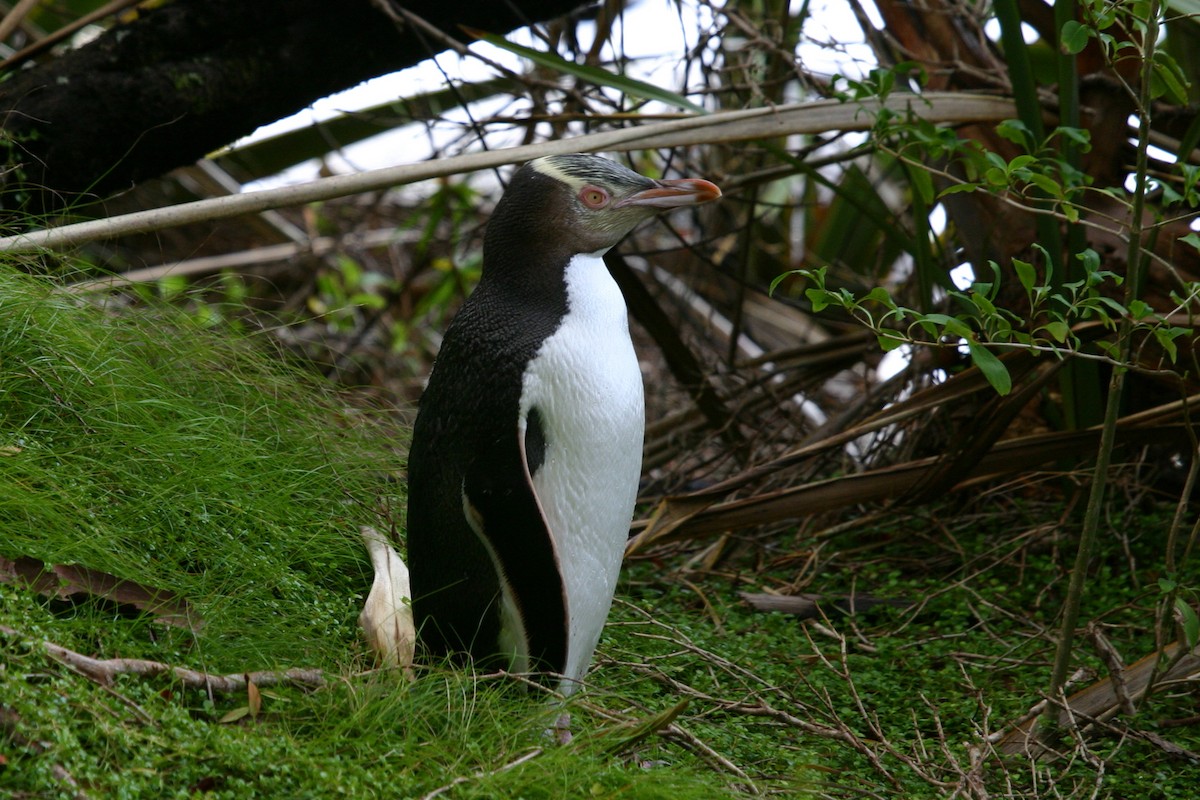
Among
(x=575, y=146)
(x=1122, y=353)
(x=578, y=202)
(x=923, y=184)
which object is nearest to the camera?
(x=1122, y=353)

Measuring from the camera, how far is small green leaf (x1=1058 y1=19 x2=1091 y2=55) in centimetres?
154

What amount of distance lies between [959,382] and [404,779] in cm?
144

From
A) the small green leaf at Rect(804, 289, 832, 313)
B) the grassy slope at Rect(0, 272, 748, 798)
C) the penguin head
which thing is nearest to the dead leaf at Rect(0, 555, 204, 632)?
the grassy slope at Rect(0, 272, 748, 798)

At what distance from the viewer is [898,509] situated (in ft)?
8.46

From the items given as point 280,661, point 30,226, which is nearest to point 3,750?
point 280,661

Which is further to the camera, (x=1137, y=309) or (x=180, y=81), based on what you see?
(x=180, y=81)

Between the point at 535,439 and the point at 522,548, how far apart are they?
0.14 meters

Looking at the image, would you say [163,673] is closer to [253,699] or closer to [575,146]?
[253,699]

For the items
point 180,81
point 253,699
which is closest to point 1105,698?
point 253,699

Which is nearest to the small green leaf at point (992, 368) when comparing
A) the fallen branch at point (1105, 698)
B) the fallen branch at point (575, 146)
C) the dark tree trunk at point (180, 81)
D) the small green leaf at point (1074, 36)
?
the small green leaf at point (1074, 36)

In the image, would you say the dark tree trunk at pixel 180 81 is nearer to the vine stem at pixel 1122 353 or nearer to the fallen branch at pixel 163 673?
the fallen branch at pixel 163 673

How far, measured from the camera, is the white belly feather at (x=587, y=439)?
157 centimetres

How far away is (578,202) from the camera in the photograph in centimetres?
166

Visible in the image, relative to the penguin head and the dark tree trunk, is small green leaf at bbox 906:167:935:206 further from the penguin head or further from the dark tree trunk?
the dark tree trunk
